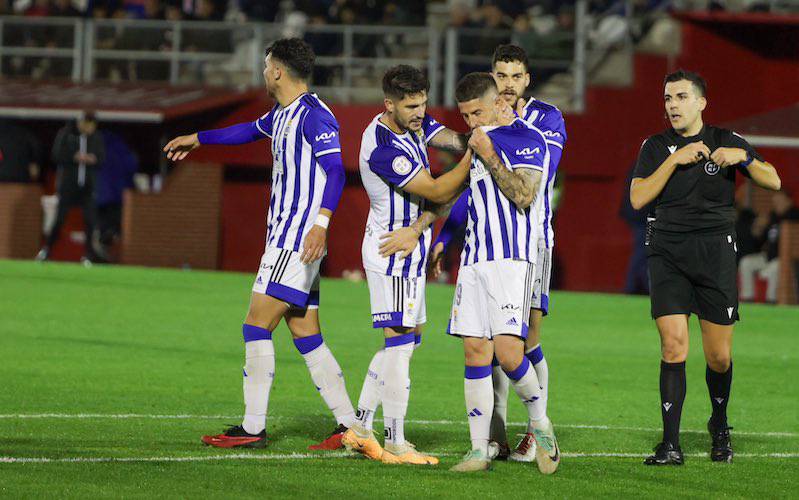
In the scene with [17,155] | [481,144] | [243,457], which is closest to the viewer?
[481,144]

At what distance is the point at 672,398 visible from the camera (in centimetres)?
832

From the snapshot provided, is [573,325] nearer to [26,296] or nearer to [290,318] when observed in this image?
[26,296]

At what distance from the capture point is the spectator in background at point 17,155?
26.6m

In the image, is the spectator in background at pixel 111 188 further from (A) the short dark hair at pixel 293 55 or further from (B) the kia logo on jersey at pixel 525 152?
(B) the kia logo on jersey at pixel 525 152

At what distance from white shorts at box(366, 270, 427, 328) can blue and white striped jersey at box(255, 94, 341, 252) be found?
56cm

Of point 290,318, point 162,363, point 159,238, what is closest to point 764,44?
point 159,238

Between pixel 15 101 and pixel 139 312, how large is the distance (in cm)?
1002

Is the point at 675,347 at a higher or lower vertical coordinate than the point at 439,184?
lower

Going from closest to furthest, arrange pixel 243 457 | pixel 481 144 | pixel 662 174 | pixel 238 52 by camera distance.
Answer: pixel 481 144 < pixel 243 457 < pixel 662 174 < pixel 238 52

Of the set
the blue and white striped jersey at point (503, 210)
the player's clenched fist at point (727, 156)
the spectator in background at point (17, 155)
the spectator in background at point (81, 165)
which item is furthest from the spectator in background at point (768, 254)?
the blue and white striped jersey at point (503, 210)

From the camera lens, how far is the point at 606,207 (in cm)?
2586

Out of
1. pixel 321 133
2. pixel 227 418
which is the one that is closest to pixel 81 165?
pixel 227 418

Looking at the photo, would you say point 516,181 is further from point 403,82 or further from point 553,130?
point 553,130

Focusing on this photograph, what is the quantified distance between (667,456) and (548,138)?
6.23 ft
